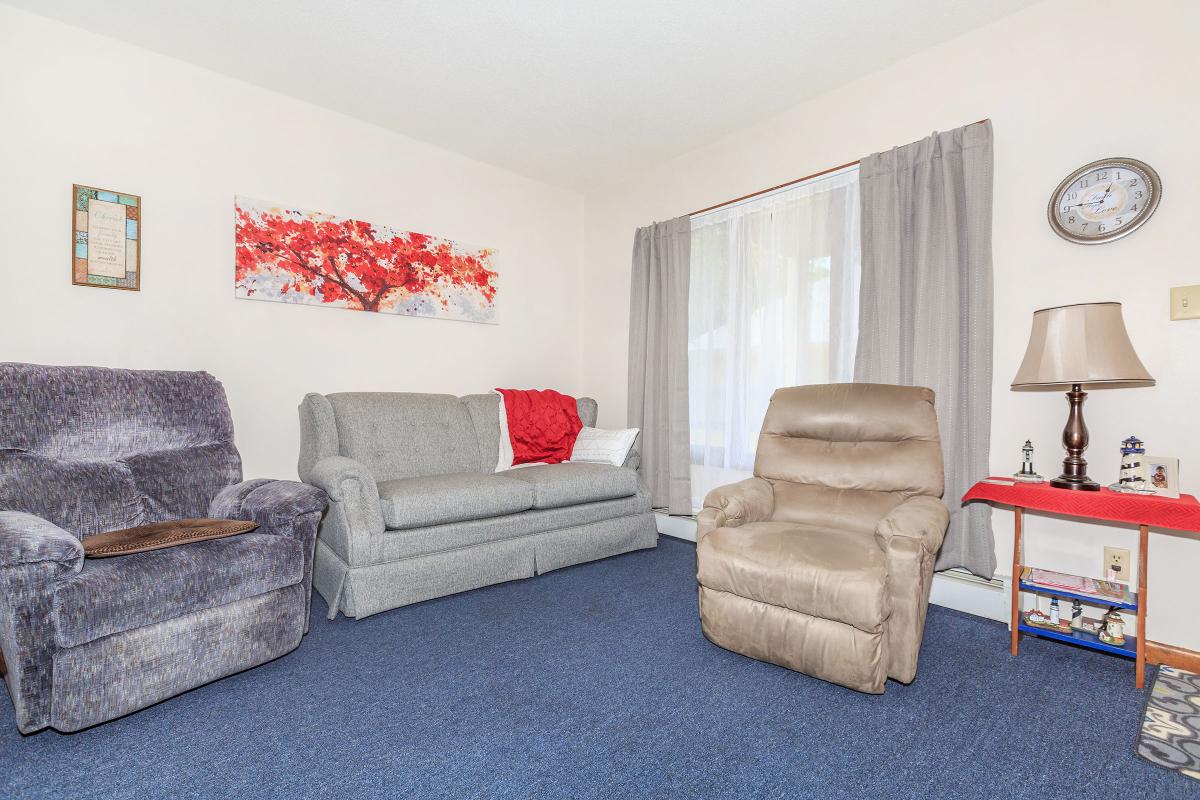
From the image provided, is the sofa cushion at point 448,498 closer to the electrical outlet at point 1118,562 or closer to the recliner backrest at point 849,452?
the recliner backrest at point 849,452

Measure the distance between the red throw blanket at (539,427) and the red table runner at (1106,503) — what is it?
7.55 ft

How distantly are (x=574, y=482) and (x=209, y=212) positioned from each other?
7.80 feet

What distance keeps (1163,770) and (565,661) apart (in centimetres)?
169

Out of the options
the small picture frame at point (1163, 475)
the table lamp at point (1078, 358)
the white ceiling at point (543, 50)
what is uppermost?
the white ceiling at point (543, 50)

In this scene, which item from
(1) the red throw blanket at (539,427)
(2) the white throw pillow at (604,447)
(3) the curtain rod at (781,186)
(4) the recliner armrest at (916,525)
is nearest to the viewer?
(4) the recliner armrest at (916,525)

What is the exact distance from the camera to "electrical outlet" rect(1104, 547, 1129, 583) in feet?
7.42

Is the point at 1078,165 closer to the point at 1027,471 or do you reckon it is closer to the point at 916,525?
the point at 1027,471

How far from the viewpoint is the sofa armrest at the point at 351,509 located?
2.48 metres

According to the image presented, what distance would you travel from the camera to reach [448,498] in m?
2.76

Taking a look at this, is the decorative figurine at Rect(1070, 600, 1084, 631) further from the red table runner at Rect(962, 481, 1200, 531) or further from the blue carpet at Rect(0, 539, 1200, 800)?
the red table runner at Rect(962, 481, 1200, 531)

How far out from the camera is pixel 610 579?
9.95 ft

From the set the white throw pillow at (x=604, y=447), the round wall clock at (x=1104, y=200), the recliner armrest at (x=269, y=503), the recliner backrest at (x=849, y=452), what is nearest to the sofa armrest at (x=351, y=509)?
the recliner armrest at (x=269, y=503)

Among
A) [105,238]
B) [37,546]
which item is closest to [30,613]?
[37,546]

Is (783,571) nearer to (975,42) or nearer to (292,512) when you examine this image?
Result: (292,512)
